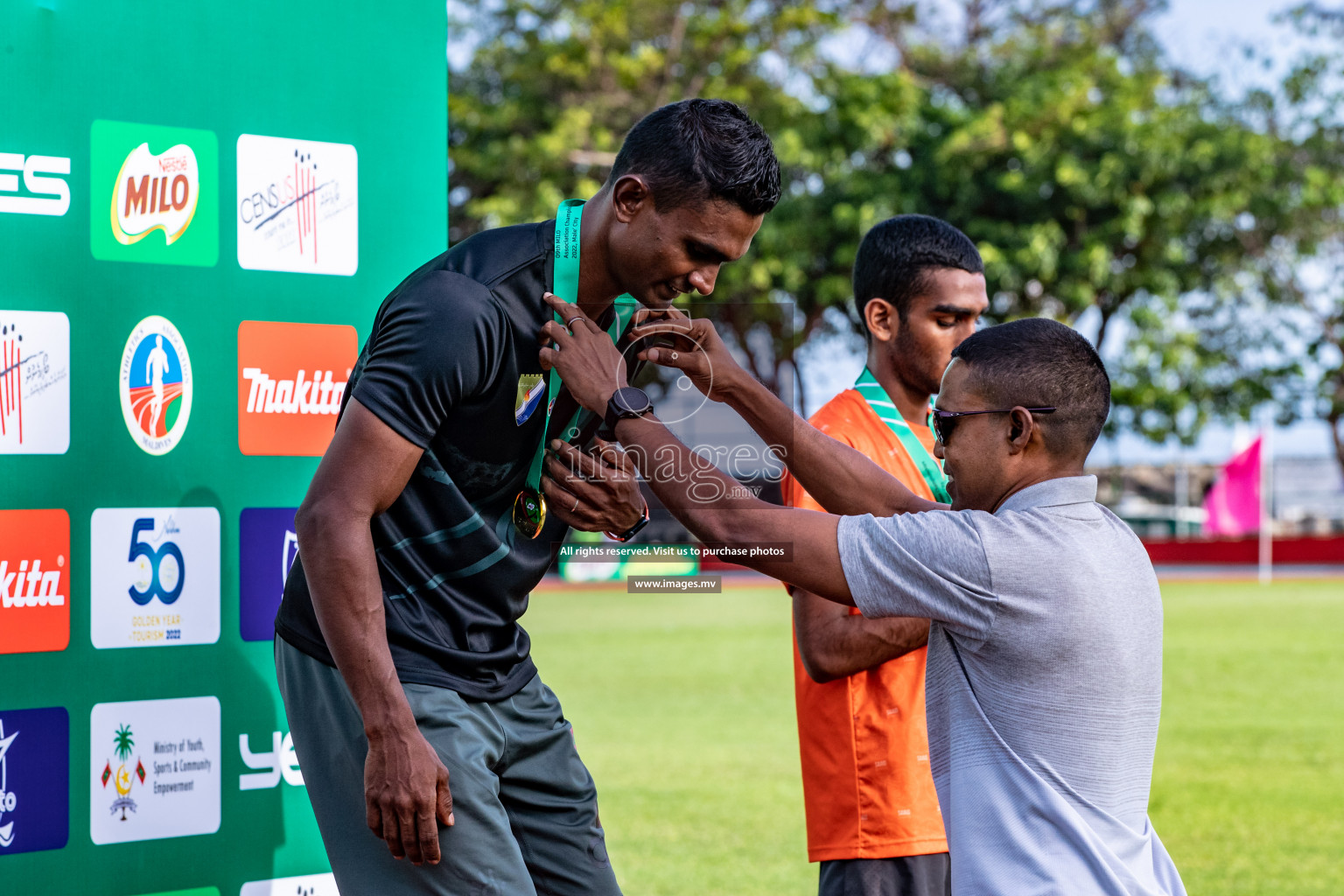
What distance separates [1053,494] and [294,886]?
7.63 feet

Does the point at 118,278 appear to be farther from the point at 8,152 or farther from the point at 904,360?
the point at 904,360

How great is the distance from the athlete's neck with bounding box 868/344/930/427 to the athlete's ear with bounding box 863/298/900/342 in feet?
0.15

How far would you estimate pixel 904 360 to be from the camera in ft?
12.2

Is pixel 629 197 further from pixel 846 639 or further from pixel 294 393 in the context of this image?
pixel 294 393

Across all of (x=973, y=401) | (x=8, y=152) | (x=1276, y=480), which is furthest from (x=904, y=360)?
(x=1276, y=480)

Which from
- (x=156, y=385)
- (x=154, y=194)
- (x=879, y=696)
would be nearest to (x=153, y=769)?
(x=156, y=385)

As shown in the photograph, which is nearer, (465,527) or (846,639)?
(465,527)

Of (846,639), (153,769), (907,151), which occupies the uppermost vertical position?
(907,151)

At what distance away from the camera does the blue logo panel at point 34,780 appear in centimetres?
323

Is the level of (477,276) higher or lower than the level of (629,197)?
lower

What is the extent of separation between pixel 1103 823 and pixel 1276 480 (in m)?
42.5

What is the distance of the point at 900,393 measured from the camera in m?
3.74

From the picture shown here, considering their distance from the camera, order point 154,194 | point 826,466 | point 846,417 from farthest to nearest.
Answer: point 846,417, point 154,194, point 826,466

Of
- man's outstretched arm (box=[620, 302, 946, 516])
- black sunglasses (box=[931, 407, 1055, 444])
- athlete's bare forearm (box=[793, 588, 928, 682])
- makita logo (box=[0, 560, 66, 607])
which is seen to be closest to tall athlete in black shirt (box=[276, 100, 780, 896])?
man's outstretched arm (box=[620, 302, 946, 516])
